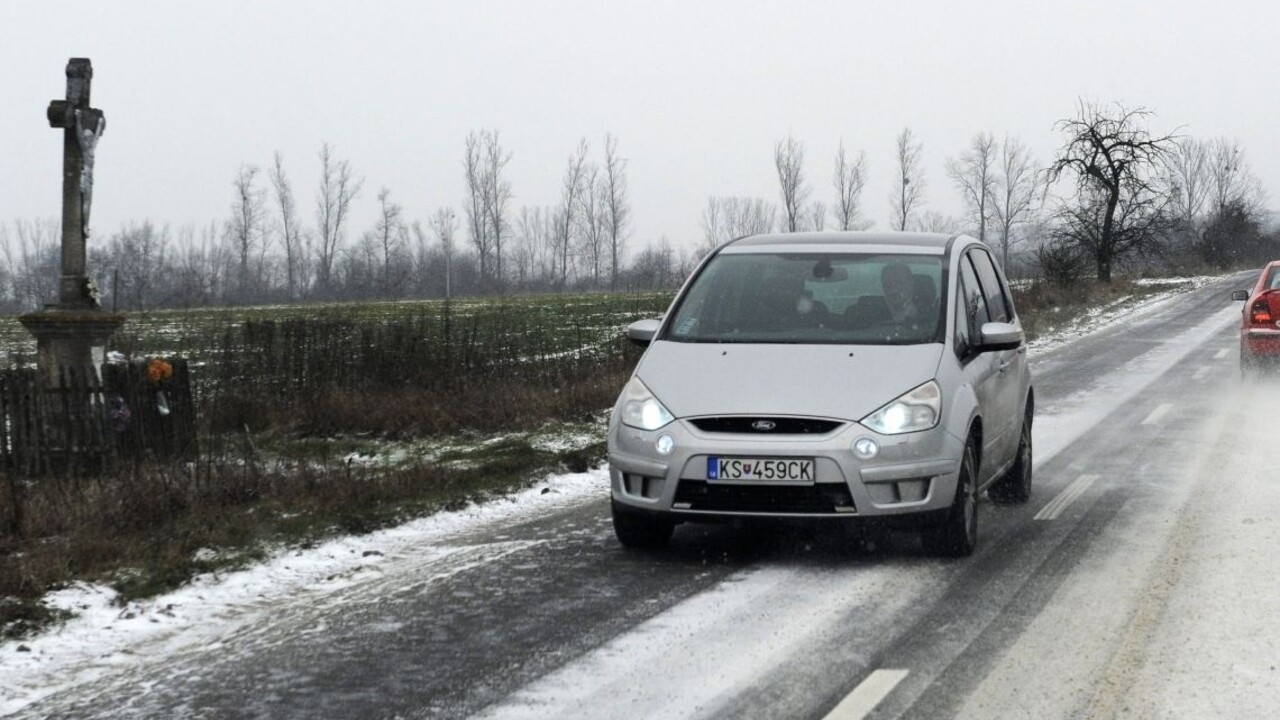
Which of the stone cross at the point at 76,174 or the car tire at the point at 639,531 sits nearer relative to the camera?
the car tire at the point at 639,531

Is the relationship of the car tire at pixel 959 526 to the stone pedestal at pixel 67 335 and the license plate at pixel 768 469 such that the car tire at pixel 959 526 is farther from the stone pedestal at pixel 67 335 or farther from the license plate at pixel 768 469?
the stone pedestal at pixel 67 335

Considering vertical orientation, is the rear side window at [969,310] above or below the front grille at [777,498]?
above

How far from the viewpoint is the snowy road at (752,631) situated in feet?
15.7

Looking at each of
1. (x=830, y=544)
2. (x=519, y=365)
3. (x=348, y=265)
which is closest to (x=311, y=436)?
(x=519, y=365)

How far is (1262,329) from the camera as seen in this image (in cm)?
1653

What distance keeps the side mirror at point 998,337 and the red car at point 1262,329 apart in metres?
10.2

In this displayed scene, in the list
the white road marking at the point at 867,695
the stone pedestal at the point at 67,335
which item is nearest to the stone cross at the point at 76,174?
the stone pedestal at the point at 67,335

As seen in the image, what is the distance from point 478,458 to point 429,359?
4.46 m

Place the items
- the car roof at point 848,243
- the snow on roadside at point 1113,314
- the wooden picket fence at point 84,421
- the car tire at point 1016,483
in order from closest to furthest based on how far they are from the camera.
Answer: the car roof at point 848,243 → the car tire at point 1016,483 → the wooden picket fence at point 84,421 → the snow on roadside at point 1113,314

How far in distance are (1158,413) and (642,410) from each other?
31.5ft

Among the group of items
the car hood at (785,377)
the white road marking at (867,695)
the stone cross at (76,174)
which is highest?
the stone cross at (76,174)

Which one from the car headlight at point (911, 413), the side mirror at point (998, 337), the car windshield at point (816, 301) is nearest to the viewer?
the car headlight at point (911, 413)

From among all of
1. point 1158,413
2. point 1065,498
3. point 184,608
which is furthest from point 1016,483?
point 1158,413

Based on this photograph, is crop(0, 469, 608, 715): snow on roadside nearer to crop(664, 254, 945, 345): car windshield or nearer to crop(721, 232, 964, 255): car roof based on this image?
crop(664, 254, 945, 345): car windshield
